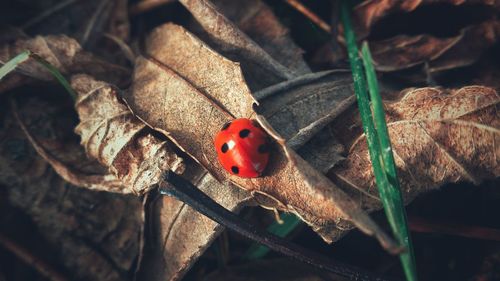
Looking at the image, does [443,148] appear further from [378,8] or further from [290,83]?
[378,8]

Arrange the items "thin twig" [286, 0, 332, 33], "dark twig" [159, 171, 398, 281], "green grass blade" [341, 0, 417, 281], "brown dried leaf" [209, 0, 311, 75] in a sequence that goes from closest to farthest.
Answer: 1. "green grass blade" [341, 0, 417, 281]
2. "dark twig" [159, 171, 398, 281]
3. "brown dried leaf" [209, 0, 311, 75]
4. "thin twig" [286, 0, 332, 33]

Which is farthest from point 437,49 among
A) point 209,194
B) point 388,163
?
point 209,194

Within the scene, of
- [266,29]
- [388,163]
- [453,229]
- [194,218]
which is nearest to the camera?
[388,163]

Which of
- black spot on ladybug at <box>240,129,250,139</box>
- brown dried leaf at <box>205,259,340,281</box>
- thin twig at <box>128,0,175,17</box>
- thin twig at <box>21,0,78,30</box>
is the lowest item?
brown dried leaf at <box>205,259,340,281</box>

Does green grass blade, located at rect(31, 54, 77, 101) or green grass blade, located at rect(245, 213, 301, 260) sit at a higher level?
green grass blade, located at rect(31, 54, 77, 101)

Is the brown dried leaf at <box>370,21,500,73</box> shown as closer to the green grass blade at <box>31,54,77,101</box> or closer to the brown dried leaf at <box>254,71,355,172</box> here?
the brown dried leaf at <box>254,71,355,172</box>

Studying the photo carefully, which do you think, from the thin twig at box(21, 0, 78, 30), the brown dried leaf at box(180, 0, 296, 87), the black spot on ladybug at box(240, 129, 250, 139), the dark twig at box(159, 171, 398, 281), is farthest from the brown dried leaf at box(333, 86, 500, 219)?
the thin twig at box(21, 0, 78, 30)

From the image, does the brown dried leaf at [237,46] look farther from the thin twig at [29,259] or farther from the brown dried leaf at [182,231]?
the thin twig at [29,259]
